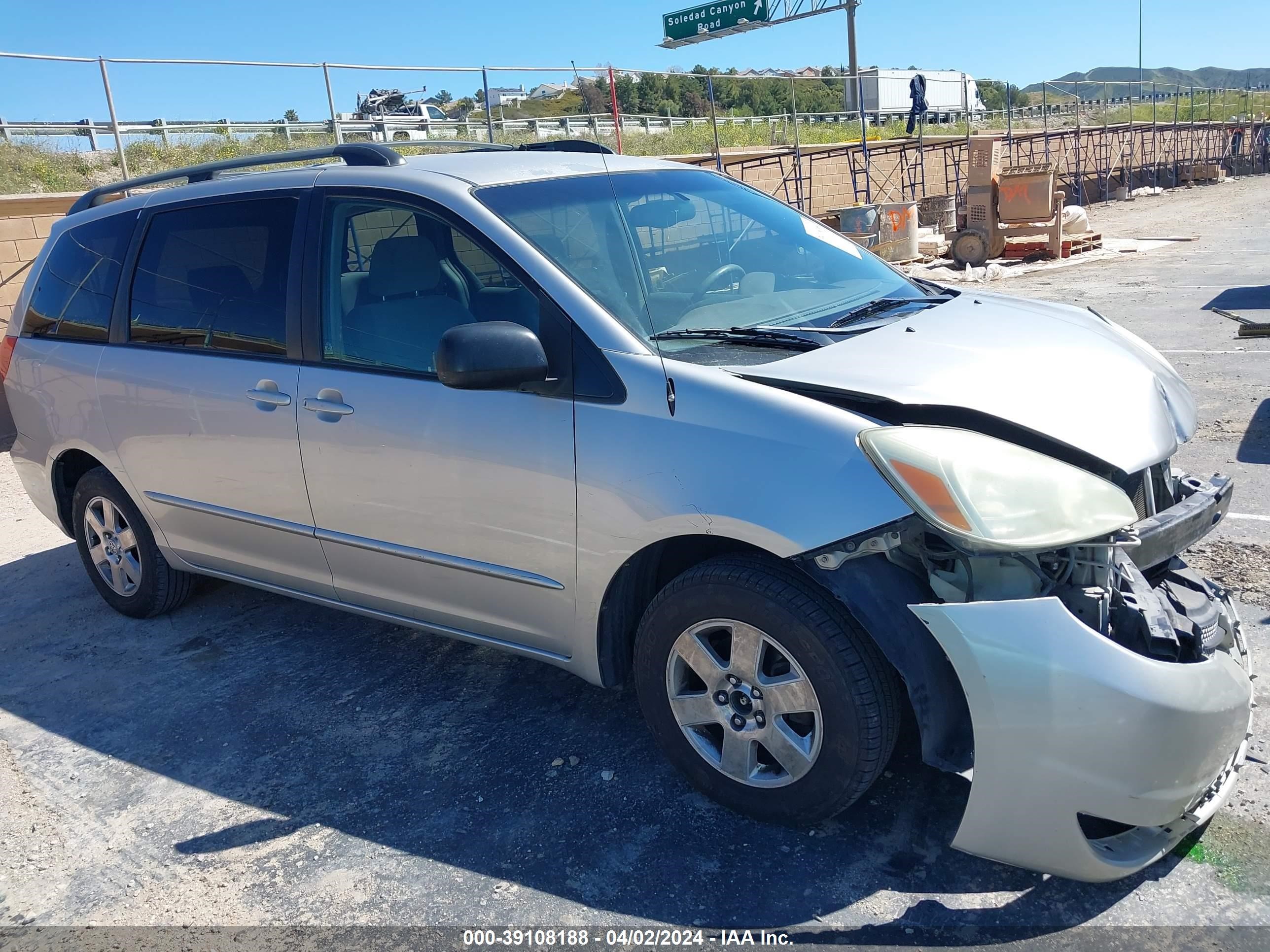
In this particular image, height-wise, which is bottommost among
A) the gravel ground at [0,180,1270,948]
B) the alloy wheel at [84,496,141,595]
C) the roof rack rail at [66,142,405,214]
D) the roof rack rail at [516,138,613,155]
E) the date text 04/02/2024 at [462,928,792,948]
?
the date text 04/02/2024 at [462,928,792,948]

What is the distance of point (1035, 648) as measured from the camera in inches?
87.6

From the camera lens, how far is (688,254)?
3.46 m

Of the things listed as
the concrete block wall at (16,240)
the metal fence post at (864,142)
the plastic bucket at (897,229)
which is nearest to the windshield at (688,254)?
the concrete block wall at (16,240)

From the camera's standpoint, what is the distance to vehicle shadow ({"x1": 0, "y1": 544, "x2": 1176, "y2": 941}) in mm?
2570

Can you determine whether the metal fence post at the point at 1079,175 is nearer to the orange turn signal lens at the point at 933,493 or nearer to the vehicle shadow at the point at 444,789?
the vehicle shadow at the point at 444,789

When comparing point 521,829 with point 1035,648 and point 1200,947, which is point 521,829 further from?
point 1200,947

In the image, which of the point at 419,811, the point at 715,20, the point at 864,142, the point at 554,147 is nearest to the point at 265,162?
the point at 554,147

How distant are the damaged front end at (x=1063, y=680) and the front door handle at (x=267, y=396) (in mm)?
2067

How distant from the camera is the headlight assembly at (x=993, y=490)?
230cm

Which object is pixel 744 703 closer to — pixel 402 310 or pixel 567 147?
pixel 402 310

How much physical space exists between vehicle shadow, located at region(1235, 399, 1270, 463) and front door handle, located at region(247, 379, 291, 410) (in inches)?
198

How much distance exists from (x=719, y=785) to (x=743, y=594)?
619 millimetres

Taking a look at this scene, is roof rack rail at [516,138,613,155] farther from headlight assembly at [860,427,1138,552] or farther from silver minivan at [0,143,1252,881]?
headlight assembly at [860,427,1138,552]

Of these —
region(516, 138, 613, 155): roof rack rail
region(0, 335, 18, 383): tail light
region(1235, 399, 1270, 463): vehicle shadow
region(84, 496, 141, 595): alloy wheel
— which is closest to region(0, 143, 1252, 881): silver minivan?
region(516, 138, 613, 155): roof rack rail
